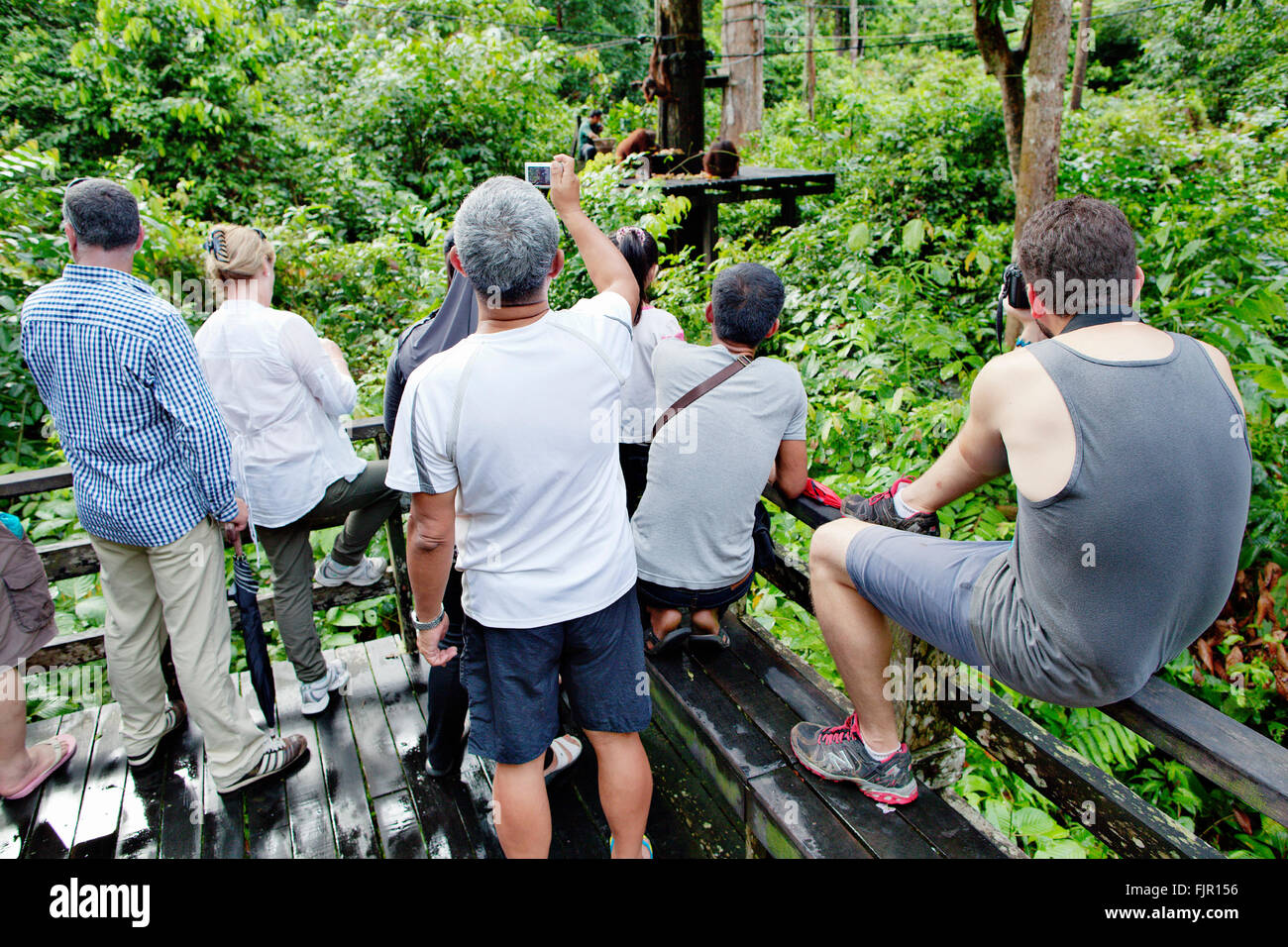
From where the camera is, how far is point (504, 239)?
Result: 1663 millimetres

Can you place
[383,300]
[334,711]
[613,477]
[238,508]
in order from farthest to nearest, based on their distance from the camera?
1. [383,300]
2. [334,711]
3. [238,508]
4. [613,477]

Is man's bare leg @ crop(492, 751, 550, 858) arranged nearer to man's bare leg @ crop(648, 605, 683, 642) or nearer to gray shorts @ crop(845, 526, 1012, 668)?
man's bare leg @ crop(648, 605, 683, 642)

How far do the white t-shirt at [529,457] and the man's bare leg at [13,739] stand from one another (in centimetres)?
174

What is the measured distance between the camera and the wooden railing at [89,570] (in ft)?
9.14

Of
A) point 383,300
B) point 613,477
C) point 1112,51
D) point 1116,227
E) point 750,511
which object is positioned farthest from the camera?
point 1112,51

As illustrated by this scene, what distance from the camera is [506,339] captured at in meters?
1.71

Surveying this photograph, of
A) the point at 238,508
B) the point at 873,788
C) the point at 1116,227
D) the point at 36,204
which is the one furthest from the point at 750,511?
the point at 36,204

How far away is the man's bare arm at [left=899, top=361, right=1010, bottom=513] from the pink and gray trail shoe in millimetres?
626

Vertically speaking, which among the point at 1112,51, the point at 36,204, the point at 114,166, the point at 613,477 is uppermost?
the point at 1112,51

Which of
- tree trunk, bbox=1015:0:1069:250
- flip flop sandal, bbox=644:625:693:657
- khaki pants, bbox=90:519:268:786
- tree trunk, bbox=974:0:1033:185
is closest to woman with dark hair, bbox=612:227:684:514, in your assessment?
flip flop sandal, bbox=644:625:693:657

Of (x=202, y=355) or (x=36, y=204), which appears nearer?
(x=202, y=355)

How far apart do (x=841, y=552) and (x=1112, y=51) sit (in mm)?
28574

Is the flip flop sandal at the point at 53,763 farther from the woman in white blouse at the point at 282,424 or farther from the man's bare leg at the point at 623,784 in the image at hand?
the man's bare leg at the point at 623,784

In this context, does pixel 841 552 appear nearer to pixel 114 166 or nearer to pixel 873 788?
pixel 873 788
